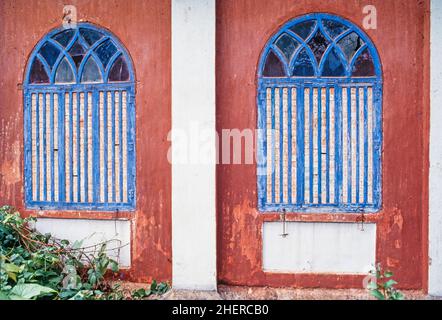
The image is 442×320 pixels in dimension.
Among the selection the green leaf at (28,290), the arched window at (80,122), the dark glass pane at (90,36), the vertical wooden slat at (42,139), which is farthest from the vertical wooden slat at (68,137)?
the green leaf at (28,290)

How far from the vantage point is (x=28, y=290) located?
3.14 metres

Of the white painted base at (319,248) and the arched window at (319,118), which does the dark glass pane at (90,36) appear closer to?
the arched window at (319,118)

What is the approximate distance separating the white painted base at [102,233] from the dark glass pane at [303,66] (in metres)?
2.35

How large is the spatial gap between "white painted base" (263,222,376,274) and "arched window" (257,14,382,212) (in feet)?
0.66

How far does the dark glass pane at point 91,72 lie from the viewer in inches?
159

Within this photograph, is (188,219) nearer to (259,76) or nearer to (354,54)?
(259,76)

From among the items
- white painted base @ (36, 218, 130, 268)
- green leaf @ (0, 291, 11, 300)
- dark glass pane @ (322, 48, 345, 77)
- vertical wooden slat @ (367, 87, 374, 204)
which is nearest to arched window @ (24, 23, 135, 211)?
white painted base @ (36, 218, 130, 268)

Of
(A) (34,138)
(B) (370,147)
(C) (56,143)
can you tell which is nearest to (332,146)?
(B) (370,147)

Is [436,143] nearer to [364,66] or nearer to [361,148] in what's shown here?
[361,148]

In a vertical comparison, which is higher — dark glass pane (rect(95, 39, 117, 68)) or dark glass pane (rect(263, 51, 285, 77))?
dark glass pane (rect(95, 39, 117, 68))

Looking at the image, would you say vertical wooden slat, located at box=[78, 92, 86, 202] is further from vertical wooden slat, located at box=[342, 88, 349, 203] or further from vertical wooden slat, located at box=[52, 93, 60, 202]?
vertical wooden slat, located at box=[342, 88, 349, 203]

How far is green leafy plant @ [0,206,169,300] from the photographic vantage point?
10.9 feet

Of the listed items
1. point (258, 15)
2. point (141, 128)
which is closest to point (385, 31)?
point (258, 15)

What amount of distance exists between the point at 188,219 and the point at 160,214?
35cm
